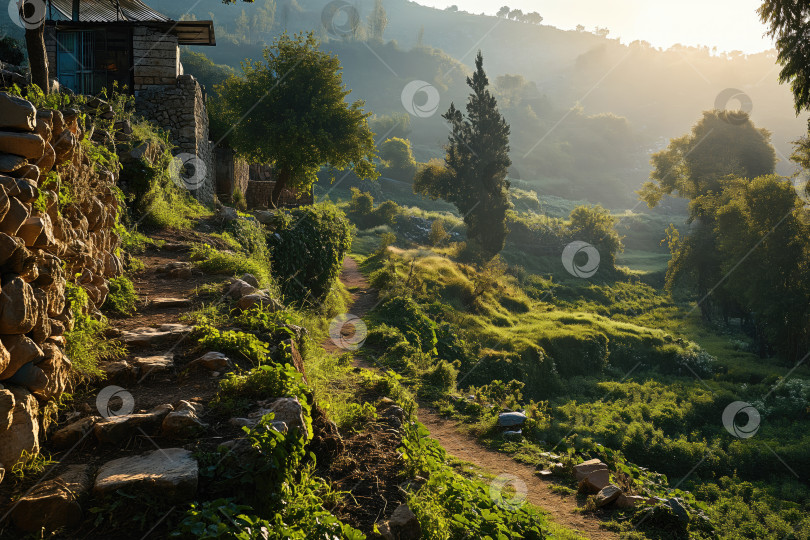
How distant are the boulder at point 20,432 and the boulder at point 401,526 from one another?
245 cm

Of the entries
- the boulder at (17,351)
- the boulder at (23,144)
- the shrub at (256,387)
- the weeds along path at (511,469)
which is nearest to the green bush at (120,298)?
the shrub at (256,387)

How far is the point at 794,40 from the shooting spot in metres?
9.14

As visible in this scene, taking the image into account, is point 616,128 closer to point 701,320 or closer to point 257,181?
point 701,320

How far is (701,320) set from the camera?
29.9 metres

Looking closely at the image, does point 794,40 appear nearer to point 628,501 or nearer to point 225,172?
point 628,501

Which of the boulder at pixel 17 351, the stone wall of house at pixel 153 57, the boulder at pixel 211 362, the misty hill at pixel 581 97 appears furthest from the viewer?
the misty hill at pixel 581 97

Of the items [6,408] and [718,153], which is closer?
[6,408]

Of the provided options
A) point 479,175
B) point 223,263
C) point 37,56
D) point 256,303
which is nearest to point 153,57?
point 37,56

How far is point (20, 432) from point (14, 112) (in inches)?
88.2

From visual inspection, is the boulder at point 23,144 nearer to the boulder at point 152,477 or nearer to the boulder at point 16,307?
the boulder at point 16,307

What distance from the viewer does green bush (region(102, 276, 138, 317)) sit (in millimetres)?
5750

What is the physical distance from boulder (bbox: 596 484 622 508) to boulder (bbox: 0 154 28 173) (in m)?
7.48

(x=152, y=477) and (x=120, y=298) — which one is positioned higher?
(x=120, y=298)

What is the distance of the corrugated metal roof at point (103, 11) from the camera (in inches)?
605
